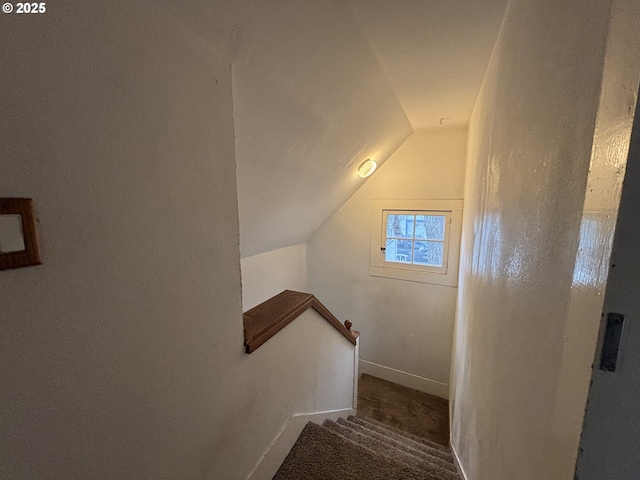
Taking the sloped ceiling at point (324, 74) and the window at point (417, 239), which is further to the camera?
the window at point (417, 239)

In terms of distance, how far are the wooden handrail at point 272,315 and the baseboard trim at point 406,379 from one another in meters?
2.10

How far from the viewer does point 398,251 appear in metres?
2.96

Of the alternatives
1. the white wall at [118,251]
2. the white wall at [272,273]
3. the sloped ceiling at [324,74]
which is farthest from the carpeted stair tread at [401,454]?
the sloped ceiling at [324,74]

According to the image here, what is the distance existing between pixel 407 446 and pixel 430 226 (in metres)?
1.92

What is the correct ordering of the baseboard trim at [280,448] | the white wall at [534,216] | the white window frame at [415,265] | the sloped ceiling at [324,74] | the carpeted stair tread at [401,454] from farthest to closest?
the white window frame at [415,265] < the carpeted stair tread at [401,454] < the baseboard trim at [280,448] < the sloped ceiling at [324,74] < the white wall at [534,216]

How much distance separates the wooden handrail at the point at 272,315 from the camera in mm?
1063

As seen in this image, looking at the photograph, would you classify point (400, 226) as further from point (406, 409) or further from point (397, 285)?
point (406, 409)

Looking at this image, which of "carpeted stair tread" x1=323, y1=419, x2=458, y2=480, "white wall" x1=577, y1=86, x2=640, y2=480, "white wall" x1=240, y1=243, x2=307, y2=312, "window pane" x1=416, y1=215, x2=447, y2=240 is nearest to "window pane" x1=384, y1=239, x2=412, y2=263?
"window pane" x1=416, y1=215, x2=447, y2=240

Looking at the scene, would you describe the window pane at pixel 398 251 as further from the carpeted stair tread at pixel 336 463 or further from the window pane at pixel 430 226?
the carpeted stair tread at pixel 336 463

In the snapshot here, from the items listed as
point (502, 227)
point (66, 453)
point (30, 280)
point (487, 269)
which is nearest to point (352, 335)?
point (487, 269)

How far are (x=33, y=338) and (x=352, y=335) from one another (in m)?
1.83

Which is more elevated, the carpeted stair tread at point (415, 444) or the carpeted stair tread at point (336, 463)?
the carpeted stair tread at point (336, 463)

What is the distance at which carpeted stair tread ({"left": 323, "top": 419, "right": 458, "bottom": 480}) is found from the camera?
55.6 inches

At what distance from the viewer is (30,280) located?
0.47 metres
